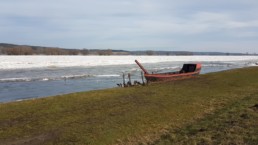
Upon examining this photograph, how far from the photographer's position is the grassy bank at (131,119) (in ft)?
29.8

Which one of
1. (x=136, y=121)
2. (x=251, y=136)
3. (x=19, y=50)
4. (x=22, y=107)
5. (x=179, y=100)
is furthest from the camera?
(x=19, y=50)

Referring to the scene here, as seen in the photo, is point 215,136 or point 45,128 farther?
point 45,128

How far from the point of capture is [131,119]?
37.1ft

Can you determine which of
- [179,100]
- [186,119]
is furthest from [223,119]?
[179,100]

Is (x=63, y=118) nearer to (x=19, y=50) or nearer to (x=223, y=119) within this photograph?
(x=223, y=119)

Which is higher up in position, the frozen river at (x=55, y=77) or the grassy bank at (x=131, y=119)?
the grassy bank at (x=131, y=119)

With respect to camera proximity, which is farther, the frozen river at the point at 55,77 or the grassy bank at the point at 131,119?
the frozen river at the point at 55,77

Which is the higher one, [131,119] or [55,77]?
Answer: [131,119]

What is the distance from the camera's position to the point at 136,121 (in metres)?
11.1

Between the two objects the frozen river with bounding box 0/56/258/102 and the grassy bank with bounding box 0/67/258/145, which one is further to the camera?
the frozen river with bounding box 0/56/258/102

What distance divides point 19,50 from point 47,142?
110017mm

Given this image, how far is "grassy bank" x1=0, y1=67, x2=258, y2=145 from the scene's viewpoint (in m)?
9.09

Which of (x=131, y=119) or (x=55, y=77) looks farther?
(x=55, y=77)

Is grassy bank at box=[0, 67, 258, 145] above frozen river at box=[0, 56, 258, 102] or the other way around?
above
